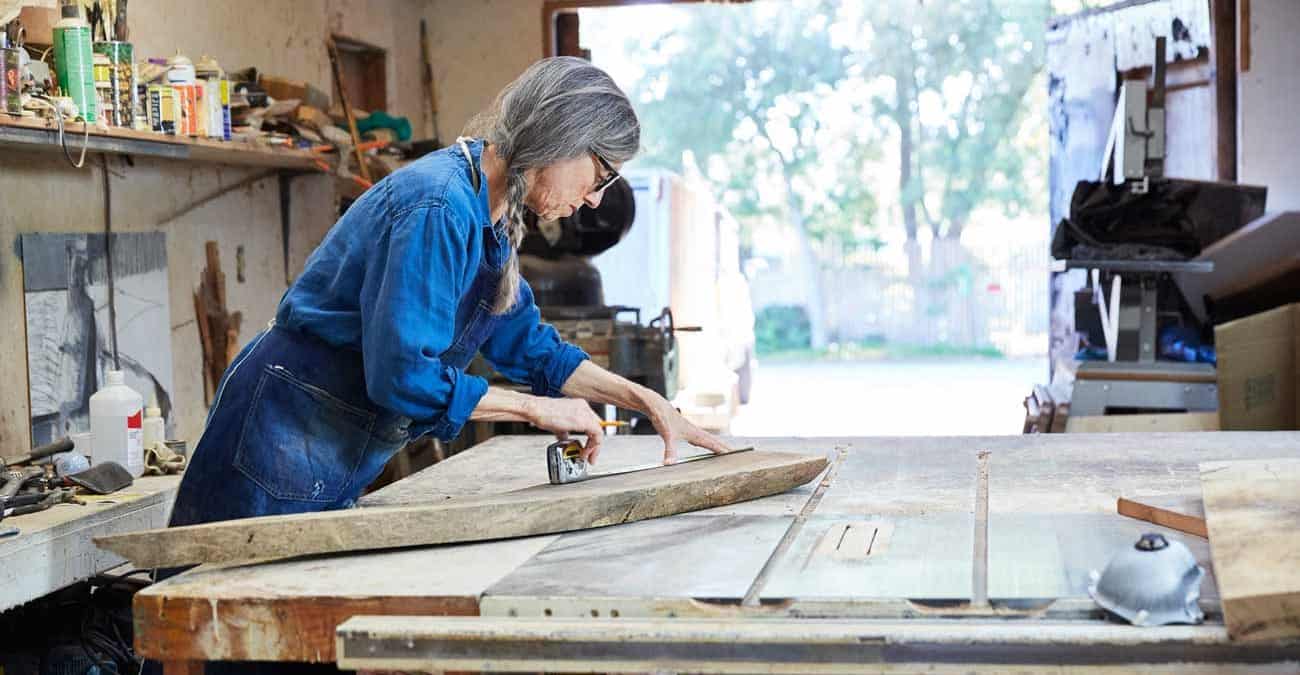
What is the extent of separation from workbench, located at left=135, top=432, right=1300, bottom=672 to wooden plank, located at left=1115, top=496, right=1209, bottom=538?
0.02 meters

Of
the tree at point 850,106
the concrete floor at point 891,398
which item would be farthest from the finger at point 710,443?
the tree at point 850,106

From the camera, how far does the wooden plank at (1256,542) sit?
1.57 metres

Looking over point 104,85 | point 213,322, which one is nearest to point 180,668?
point 104,85

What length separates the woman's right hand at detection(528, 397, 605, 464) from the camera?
232 centimetres

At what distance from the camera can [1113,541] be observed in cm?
208

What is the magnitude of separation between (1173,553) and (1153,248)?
4.19 m

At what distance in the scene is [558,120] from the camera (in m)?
2.24

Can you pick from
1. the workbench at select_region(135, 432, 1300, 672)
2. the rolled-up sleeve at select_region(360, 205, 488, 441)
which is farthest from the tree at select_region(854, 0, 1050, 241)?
the rolled-up sleeve at select_region(360, 205, 488, 441)

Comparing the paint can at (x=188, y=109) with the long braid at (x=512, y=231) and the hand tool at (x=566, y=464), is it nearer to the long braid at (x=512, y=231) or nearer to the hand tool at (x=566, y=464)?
the long braid at (x=512, y=231)

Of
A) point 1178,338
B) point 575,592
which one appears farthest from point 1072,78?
point 575,592

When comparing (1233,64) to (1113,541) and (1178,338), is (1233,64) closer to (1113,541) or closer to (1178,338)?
(1178,338)

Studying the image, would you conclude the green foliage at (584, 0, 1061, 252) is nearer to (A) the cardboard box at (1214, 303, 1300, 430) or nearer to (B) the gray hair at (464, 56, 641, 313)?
(A) the cardboard box at (1214, 303, 1300, 430)

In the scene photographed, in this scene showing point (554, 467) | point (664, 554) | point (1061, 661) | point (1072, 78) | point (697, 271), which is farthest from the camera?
point (697, 271)

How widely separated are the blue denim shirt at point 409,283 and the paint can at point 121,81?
1.63m
